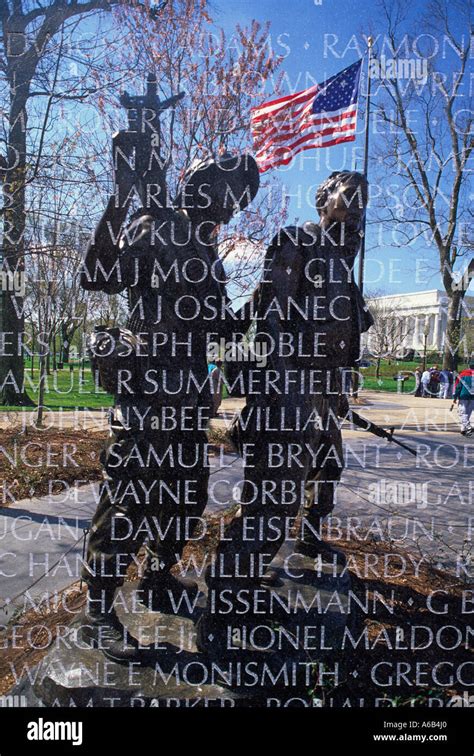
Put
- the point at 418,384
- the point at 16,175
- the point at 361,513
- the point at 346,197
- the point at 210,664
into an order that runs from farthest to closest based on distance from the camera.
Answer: the point at 418,384, the point at 16,175, the point at 361,513, the point at 346,197, the point at 210,664

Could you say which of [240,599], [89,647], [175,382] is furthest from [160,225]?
[89,647]

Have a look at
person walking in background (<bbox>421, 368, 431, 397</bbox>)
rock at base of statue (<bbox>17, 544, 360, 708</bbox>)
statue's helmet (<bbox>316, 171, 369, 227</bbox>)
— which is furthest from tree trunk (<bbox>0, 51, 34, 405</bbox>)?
person walking in background (<bbox>421, 368, 431, 397</bbox>)

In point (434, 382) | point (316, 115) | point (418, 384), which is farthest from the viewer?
point (418, 384)

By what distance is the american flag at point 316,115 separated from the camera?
5.55 m

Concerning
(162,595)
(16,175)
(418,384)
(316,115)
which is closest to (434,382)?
(418,384)

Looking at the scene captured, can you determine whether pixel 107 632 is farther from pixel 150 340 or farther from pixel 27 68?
pixel 27 68

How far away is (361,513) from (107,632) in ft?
11.7

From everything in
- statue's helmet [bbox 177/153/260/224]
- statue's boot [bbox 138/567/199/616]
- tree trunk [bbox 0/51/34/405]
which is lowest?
statue's boot [bbox 138/567/199/616]

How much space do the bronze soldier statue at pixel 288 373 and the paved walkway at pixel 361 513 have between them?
5.00ft

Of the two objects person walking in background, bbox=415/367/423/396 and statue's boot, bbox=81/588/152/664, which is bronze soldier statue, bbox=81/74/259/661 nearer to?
statue's boot, bbox=81/588/152/664

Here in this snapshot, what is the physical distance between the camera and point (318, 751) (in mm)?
2066

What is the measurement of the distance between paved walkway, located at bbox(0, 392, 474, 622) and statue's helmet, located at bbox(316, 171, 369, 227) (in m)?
2.63

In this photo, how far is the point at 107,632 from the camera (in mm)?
2258

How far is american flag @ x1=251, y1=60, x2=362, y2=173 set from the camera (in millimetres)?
5555
